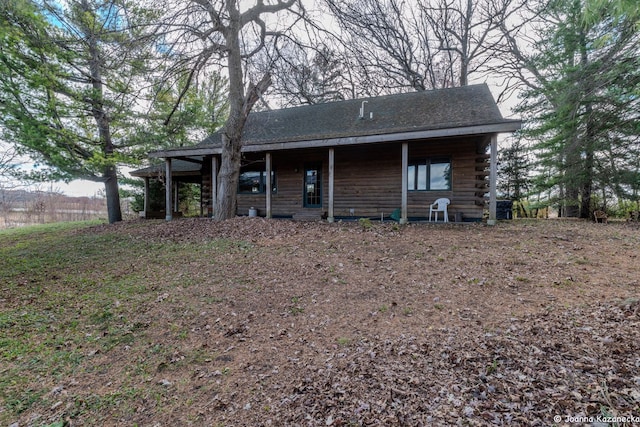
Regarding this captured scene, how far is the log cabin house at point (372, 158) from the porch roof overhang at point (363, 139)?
0.09 feet

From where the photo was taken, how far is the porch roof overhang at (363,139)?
8.24m

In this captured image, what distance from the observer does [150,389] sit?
113 inches

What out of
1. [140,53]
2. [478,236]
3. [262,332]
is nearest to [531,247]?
[478,236]

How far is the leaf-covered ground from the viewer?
7.82ft

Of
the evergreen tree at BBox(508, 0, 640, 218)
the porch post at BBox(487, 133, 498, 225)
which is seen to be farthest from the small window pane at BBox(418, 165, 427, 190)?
the evergreen tree at BBox(508, 0, 640, 218)

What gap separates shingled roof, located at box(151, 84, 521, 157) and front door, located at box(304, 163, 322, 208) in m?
1.55

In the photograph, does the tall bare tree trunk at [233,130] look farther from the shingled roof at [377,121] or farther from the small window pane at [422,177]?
the small window pane at [422,177]

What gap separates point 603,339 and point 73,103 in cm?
1696

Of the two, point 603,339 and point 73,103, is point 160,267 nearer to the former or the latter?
point 603,339

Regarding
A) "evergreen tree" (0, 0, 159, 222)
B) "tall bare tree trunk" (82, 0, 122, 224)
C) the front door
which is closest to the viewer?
"evergreen tree" (0, 0, 159, 222)

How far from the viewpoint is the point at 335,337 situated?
3.49 m

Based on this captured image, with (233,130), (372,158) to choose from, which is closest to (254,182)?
(233,130)

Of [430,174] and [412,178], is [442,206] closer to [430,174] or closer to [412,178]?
[430,174]

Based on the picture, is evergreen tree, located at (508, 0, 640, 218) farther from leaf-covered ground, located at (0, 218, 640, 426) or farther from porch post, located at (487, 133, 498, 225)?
leaf-covered ground, located at (0, 218, 640, 426)
